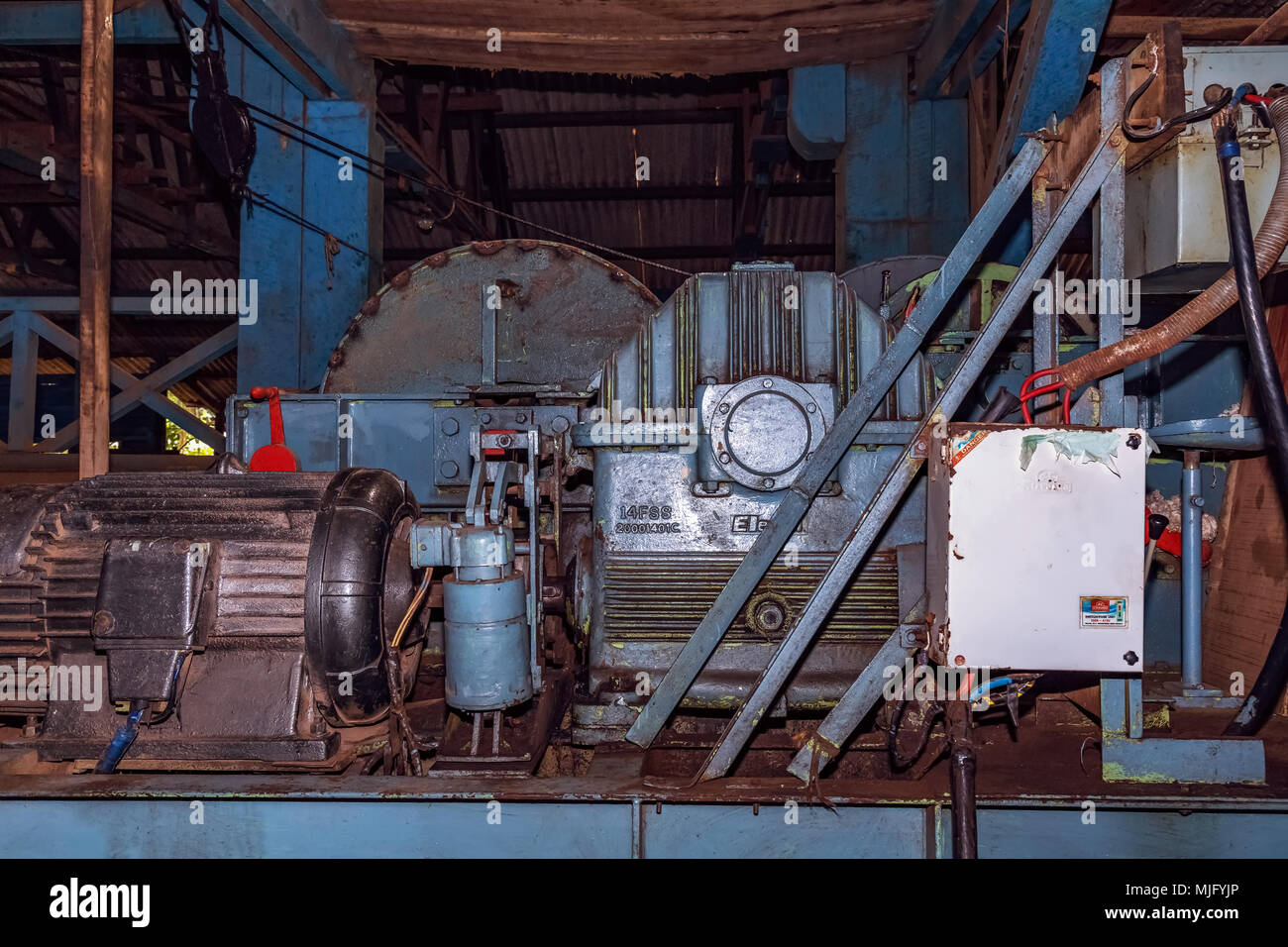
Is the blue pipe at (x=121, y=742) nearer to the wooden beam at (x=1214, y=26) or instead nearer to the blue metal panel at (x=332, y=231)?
the blue metal panel at (x=332, y=231)

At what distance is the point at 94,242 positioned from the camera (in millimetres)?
3123

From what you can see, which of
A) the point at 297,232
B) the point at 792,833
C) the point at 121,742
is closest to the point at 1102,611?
the point at 792,833

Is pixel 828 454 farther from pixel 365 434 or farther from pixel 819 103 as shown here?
pixel 819 103

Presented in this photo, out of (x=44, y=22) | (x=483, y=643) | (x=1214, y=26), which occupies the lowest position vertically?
(x=483, y=643)

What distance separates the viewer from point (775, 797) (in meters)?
→ 1.92

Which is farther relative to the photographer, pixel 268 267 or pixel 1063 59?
pixel 268 267

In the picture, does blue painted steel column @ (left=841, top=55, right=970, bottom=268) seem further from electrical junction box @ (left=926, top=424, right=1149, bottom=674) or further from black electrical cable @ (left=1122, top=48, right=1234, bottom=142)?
electrical junction box @ (left=926, top=424, right=1149, bottom=674)

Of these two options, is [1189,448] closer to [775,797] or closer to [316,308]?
[775,797]

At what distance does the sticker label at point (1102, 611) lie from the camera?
193cm

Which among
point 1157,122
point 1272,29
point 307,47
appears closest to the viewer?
point 1157,122

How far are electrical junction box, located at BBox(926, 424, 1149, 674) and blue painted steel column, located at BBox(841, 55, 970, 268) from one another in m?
3.67

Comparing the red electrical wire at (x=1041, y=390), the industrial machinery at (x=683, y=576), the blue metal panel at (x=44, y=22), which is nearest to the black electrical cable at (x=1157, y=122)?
the industrial machinery at (x=683, y=576)

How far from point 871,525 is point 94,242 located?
3.07 m

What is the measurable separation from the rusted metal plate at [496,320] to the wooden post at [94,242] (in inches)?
40.6
